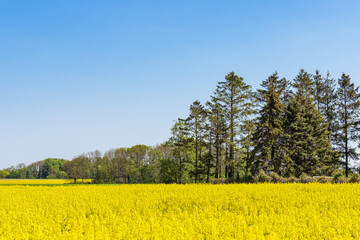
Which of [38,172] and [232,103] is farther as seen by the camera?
[38,172]

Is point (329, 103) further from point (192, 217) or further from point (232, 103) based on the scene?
point (192, 217)

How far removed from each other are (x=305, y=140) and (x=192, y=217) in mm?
31081

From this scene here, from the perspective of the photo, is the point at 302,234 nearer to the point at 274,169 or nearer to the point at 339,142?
the point at 274,169

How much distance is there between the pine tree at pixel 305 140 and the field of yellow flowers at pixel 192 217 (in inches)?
716

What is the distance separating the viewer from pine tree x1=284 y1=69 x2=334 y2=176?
36875 mm

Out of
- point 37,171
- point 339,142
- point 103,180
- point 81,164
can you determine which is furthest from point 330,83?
point 37,171

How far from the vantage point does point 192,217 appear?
32.0 feet

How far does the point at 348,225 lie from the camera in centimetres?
867

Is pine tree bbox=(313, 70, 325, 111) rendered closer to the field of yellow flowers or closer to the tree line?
the tree line

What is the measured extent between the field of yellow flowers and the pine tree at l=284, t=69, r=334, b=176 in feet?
59.6

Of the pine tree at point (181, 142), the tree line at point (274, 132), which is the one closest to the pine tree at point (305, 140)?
the tree line at point (274, 132)

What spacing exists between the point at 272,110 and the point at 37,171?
95925 millimetres

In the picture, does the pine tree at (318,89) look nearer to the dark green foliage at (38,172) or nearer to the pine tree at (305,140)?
the pine tree at (305,140)

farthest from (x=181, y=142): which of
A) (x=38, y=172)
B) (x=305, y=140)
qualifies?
(x=38, y=172)
